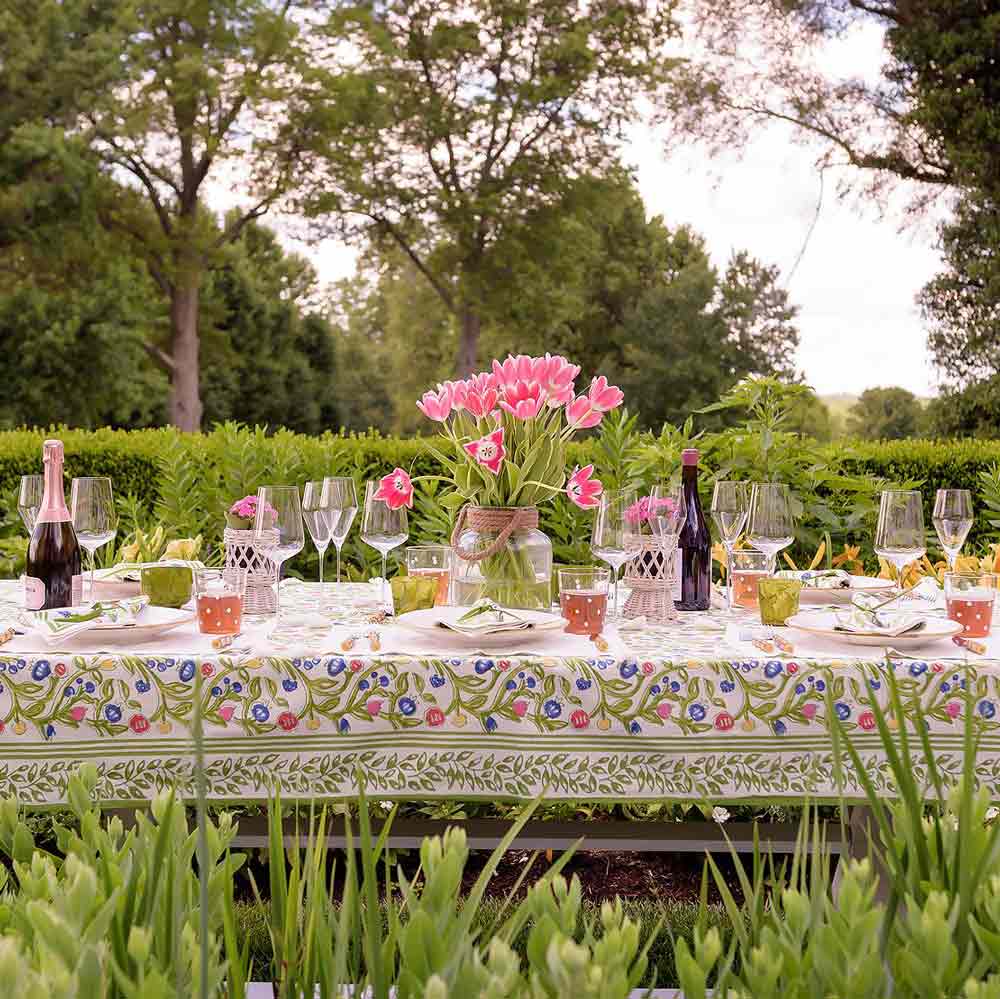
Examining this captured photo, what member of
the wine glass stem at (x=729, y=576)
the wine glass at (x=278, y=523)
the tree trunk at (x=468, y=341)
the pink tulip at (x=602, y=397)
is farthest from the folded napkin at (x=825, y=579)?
the tree trunk at (x=468, y=341)

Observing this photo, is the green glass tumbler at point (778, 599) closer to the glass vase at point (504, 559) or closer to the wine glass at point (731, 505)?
the wine glass at point (731, 505)

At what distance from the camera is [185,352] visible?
20.0 meters

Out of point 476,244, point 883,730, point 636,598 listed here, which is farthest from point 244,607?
point 476,244

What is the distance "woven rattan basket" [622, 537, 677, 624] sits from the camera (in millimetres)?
2604

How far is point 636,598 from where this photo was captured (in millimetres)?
2631

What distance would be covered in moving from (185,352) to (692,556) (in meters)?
18.4

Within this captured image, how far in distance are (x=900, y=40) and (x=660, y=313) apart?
31.7 ft

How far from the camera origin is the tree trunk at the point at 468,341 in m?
20.5

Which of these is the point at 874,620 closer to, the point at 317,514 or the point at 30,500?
the point at 317,514

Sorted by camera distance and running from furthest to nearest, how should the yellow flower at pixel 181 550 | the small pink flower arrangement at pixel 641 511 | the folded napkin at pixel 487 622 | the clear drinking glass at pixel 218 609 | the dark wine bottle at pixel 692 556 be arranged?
the yellow flower at pixel 181 550, the dark wine bottle at pixel 692 556, the small pink flower arrangement at pixel 641 511, the clear drinking glass at pixel 218 609, the folded napkin at pixel 487 622

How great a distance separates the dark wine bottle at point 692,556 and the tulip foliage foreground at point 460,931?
6.72 feet

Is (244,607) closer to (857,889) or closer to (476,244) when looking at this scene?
(857,889)

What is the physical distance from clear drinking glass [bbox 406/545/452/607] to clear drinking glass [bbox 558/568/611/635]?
1.30 feet

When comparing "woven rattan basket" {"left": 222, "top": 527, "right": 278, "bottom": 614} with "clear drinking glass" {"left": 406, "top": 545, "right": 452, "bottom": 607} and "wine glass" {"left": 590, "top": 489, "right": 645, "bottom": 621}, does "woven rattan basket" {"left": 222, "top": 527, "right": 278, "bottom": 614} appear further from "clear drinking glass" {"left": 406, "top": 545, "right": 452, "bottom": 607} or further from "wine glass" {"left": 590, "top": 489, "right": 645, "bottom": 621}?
"wine glass" {"left": 590, "top": 489, "right": 645, "bottom": 621}
